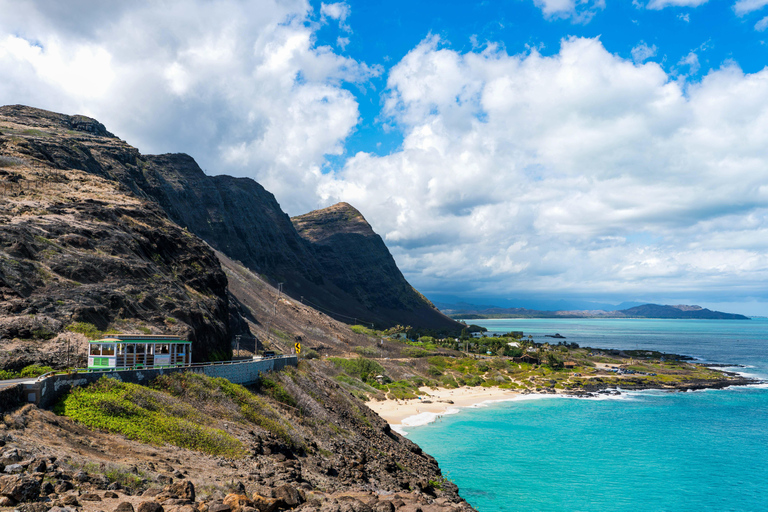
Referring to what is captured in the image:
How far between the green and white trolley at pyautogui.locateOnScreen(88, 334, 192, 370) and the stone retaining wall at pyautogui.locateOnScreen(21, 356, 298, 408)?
115 inches

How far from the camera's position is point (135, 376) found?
2780cm

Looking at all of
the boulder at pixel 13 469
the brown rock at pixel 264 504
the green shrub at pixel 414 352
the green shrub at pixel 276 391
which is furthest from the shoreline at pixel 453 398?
the boulder at pixel 13 469

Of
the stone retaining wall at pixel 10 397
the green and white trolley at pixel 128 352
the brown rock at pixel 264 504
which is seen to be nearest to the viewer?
the brown rock at pixel 264 504

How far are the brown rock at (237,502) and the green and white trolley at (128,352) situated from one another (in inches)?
715

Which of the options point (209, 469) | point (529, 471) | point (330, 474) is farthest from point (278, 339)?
point (209, 469)

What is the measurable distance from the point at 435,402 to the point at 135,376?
216ft

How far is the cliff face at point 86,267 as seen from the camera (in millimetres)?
36062

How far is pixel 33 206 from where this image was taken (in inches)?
2024

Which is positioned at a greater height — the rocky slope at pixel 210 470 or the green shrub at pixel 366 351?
the rocky slope at pixel 210 470

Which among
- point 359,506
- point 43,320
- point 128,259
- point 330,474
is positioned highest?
point 128,259

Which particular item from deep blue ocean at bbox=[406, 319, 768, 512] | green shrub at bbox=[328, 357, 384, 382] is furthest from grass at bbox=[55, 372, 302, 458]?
green shrub at bbox=[328, 357, 384, 382]

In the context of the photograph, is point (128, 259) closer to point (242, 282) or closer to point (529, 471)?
point (529, 471)

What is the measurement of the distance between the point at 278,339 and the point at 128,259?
2113 inches

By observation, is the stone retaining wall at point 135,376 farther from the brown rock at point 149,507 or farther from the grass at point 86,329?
the brown rock at point 149,507
